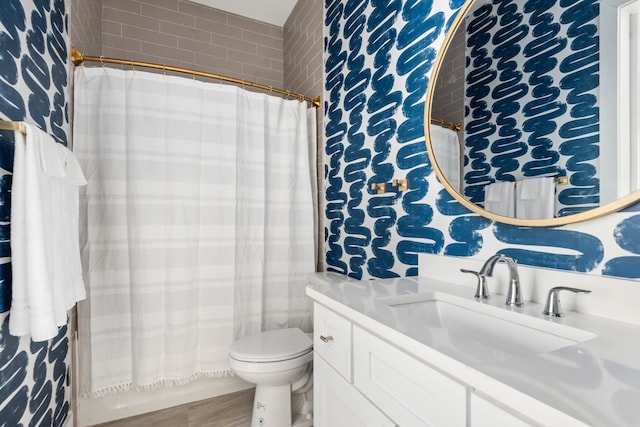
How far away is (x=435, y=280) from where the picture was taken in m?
1.23

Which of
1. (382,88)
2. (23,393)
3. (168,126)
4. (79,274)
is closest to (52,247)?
(79,274)

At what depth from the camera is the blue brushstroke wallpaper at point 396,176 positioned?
0.84 m

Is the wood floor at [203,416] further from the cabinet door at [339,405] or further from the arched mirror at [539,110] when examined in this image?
the arched mirror at [539,110]

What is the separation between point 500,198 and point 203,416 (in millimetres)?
1882

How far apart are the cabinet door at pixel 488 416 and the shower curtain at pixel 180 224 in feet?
5.18

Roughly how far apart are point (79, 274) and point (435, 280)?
1456 millimetres

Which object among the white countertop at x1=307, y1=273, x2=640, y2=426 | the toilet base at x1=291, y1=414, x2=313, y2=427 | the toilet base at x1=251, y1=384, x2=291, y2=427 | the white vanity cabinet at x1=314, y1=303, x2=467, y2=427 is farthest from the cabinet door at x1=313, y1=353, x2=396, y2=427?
the toilet base at x1=291, y1=414, x2=313, y2=427

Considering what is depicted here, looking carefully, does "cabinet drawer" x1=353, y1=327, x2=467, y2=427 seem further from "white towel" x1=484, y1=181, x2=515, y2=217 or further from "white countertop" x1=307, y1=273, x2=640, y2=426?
"white towel" x1=484, y1=181, x2=515, y2=217

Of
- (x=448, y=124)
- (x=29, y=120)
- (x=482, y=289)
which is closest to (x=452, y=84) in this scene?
(x=448, y=124)

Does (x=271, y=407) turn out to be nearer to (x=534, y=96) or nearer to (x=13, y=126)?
(x=13, y=126)

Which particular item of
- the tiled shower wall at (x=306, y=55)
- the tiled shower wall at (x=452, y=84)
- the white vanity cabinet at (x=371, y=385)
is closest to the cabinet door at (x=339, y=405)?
the white vanity cabinet at (x=371, y=385)

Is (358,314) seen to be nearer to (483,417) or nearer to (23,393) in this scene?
(483,417)

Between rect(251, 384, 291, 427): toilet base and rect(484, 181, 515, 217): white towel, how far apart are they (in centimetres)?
132

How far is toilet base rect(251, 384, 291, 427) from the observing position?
62.6 inches
